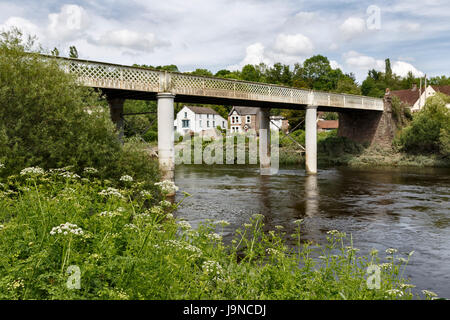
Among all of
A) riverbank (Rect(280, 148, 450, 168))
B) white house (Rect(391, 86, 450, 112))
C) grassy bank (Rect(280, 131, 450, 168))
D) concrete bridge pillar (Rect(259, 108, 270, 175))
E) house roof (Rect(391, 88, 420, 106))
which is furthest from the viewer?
house roof (Rect(391, 88, 420, 106))

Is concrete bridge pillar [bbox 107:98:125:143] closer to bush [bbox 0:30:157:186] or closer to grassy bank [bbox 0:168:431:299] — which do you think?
bush [bbox 0:30:157:186]

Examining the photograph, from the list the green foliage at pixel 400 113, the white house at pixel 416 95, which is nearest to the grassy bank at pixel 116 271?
the green foliage at pixel 400 113

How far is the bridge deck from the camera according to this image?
665 inches

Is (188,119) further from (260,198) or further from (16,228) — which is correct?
(16,228)

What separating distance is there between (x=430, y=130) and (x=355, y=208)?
24785mm

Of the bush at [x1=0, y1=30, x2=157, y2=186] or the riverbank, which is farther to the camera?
the riverbank

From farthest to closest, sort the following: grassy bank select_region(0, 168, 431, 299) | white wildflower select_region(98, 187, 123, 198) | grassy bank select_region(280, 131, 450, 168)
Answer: grassy bank select_region(280, 131, 450, 168) → white wildflower select_region(98, 187, 123, 198) → grassy bank select_region(0, 168, 431, 299)

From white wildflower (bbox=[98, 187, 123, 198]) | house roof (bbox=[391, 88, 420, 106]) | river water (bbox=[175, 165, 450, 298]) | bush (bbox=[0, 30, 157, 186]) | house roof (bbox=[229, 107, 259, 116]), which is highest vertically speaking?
house roof (bbox=[391, 88, 420, 106])

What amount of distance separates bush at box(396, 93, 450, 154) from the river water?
1011 centimetres

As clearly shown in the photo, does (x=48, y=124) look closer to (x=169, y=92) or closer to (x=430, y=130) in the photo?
(x=169, y=92)

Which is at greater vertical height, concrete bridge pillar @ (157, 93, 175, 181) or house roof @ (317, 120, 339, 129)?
house roof @ (317, 120, 339, 129)

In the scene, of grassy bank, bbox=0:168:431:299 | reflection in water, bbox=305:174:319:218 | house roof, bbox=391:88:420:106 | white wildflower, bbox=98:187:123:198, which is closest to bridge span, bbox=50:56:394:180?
reflection in water, bbox=305:174:319:218
